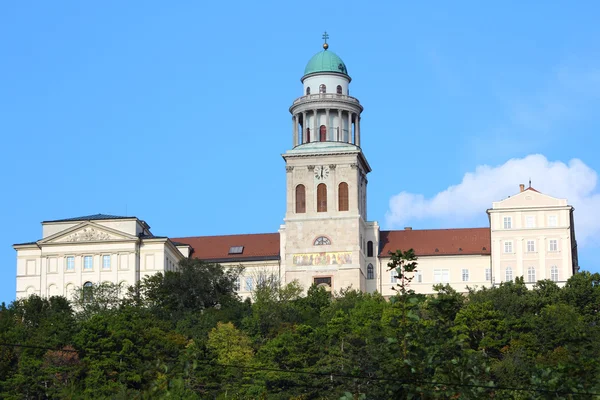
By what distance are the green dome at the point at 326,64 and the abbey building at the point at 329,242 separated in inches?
6.8

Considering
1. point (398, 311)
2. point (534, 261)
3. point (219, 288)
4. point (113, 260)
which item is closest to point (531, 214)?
point (534, 261)

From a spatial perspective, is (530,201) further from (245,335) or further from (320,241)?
(245,335)

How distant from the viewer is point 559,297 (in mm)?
94125

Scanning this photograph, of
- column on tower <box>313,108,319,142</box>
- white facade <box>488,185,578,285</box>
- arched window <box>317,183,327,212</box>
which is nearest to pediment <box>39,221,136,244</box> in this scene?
arched window <box>317,183,327,212</box>

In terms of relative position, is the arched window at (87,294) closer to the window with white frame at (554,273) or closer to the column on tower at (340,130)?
the column on tower at (340,130)

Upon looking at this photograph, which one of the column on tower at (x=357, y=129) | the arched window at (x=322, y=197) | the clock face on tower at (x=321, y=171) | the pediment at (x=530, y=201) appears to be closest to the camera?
the pediment at (x=530, y=201)

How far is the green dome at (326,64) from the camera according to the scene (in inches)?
4422

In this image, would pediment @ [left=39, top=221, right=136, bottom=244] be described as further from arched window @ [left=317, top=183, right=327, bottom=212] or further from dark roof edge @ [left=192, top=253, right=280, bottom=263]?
arched window @ [left=317, top=183, right=327, bottom=212]

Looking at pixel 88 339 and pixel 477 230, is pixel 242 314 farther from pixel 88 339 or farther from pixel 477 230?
pixel 477 230

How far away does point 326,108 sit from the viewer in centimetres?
10938

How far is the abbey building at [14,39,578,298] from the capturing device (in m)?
106

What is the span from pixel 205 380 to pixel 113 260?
31917 mm

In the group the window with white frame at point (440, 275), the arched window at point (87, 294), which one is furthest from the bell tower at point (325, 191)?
the arched window at point (87, 294)

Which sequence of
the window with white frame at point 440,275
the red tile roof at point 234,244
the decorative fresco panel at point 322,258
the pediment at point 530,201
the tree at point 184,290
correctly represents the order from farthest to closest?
1. the red tile roof at point 234,244
2. the window with white frame at point 440,275
3. the pediment at point 530,201
4. the decorative fresco panel at point 322,258
5. the tree at point 184,290
